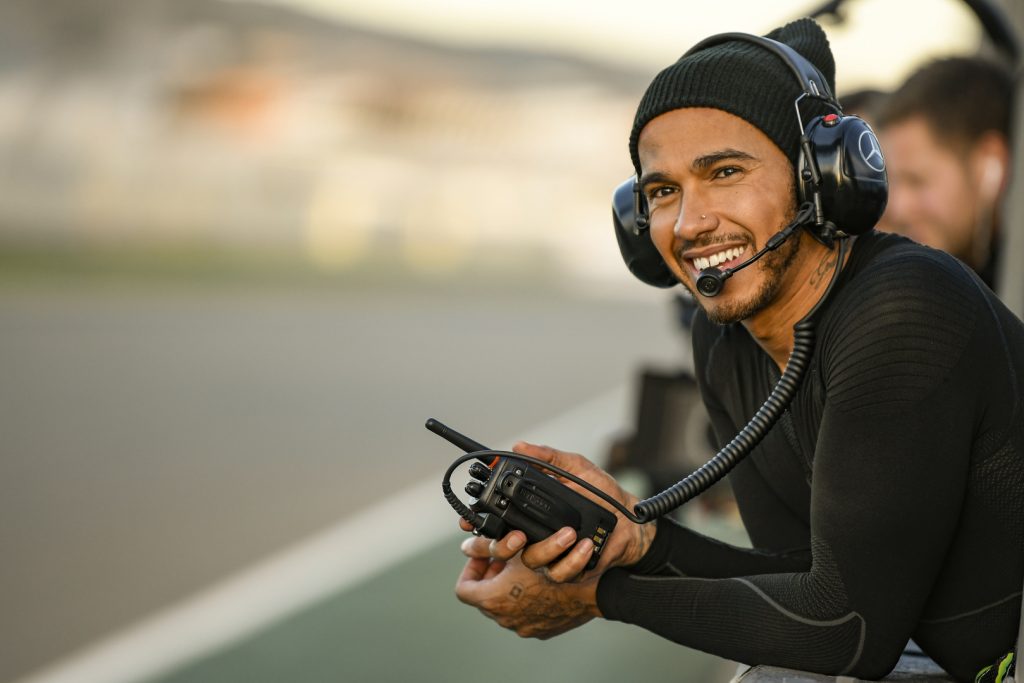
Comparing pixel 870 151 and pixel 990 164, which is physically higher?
pixel 990 164

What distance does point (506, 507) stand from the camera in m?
1.81

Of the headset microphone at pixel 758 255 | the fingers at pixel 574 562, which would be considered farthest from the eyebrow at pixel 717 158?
the fingers at pixel 574 562

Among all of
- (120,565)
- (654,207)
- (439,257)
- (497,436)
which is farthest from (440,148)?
(654,207)

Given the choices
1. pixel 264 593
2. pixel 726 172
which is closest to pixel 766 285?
pixel 726 172

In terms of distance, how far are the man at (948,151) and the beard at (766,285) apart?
170 cm

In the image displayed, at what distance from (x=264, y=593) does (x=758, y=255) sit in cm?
375

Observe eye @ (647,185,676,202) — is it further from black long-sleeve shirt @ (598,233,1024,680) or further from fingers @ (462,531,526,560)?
fingers @ (462,531,526,560)

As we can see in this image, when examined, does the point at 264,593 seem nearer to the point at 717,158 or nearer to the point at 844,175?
the point at 717,158

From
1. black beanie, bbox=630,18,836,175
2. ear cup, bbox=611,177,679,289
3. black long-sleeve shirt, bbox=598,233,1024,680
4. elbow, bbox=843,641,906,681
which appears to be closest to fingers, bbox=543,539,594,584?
black long-sleeve shirt, bbox=598,233,1024,680

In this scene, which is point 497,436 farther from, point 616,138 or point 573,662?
point 616,138

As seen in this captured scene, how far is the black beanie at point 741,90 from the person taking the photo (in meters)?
1.88

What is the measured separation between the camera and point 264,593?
17.0 ft

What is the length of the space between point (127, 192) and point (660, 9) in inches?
654

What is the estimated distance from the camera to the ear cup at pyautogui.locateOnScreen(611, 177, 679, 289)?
213cm
